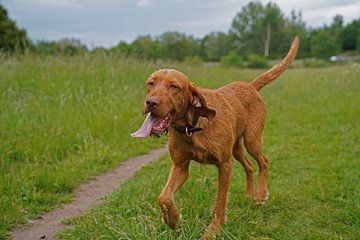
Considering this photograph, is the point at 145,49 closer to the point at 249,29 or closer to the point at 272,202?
the point at 272,202

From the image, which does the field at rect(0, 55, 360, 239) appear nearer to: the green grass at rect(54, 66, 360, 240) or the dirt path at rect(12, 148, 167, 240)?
the green grass at rect(54, 66, 360, 240)

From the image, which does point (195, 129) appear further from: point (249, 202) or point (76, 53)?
point (76, 53)

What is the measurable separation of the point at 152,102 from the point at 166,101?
0.16m

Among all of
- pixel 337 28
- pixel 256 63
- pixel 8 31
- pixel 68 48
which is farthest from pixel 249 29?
pixel 68 48

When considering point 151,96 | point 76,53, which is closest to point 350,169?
point 151,96

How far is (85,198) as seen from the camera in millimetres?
5539

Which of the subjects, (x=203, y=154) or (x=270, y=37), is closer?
(x=203, y=154)

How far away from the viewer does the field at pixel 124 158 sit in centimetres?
435

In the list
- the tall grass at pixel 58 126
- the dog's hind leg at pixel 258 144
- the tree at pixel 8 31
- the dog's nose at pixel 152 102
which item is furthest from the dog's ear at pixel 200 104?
the tree at pixel 8 31

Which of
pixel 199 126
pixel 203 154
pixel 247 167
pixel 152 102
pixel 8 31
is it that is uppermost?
pixel 8 31

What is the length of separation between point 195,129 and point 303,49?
71.4m

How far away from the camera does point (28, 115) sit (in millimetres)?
7844

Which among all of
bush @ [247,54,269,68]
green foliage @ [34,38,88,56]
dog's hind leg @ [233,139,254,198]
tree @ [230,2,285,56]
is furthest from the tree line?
dog's hind leg @ [233,139,254,198]

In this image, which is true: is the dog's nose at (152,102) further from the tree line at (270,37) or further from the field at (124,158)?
the tree line at (270,37)
